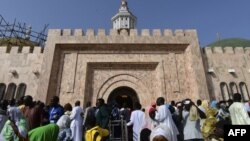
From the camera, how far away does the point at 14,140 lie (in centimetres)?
412

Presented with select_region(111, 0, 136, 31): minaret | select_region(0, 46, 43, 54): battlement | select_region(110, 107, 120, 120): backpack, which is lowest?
select_region(110, 107, 120, 120): backpack

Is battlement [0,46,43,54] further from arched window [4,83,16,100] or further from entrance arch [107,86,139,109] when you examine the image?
entrance arch [107,86,139,109]

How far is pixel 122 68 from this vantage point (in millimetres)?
12766

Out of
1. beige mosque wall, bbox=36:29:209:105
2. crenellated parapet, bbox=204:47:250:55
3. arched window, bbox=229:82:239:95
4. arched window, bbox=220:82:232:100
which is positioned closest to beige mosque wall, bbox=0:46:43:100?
beige mosque wall, bbox=36:29:209:105

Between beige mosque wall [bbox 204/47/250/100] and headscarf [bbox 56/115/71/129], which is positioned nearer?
headscarf [bbox 56/115/71/129]

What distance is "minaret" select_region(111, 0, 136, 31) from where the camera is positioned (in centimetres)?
4153

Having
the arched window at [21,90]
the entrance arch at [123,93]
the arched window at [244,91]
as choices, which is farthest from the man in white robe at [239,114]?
the arched window at [21,90]

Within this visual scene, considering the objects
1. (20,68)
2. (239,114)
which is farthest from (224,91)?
(20,68)

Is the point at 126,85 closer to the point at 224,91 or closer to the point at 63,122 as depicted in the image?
the point at 224,91

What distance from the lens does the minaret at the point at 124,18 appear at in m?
41.5

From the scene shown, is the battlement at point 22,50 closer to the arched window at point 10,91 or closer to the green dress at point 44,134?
the arched window at point 10,91

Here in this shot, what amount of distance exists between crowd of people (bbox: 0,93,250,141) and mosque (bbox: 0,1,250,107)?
4.66 meters

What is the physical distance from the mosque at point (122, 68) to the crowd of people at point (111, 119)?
4.66 metres

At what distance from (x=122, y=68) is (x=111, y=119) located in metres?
5.86
